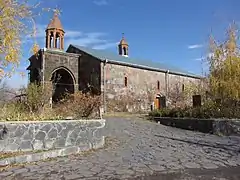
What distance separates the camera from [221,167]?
624 cm

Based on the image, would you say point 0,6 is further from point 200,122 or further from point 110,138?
point 200,122

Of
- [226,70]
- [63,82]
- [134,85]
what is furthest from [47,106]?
[63,82]

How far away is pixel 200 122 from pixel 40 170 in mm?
9498

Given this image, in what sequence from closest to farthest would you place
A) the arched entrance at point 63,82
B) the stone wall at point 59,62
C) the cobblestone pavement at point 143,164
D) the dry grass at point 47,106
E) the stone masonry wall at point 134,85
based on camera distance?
1. the cobblestone pavement at point 143,164
2. the dry grass at point 47,106
3. the stone wall at point 59,62
4. the stone masonry wall at point 134,85
5. the arched entrance at point 63,82

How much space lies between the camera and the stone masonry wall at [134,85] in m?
27.8

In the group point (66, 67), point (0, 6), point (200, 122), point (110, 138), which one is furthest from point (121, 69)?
point (0, 6)

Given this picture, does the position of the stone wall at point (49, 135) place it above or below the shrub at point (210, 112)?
below

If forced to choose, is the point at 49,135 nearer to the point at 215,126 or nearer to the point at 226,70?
the point at 215,126

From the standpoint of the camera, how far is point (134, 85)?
99.3 feet

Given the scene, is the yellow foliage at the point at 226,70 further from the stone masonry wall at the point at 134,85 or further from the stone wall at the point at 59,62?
the stone wall at the point at 59,62

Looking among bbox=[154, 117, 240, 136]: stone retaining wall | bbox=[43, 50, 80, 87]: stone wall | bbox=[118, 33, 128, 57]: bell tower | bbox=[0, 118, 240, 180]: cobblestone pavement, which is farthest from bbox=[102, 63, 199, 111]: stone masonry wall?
bbox=[0, 118, 240, 180]: cobblestone pavement

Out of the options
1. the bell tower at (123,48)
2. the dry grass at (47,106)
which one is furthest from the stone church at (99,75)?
the dry grass at (47,106)

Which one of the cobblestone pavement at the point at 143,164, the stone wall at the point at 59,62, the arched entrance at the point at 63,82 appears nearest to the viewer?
the cobblestone pavement at the point at 143,164

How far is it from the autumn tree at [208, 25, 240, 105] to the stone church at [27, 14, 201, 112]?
8.82 meters
